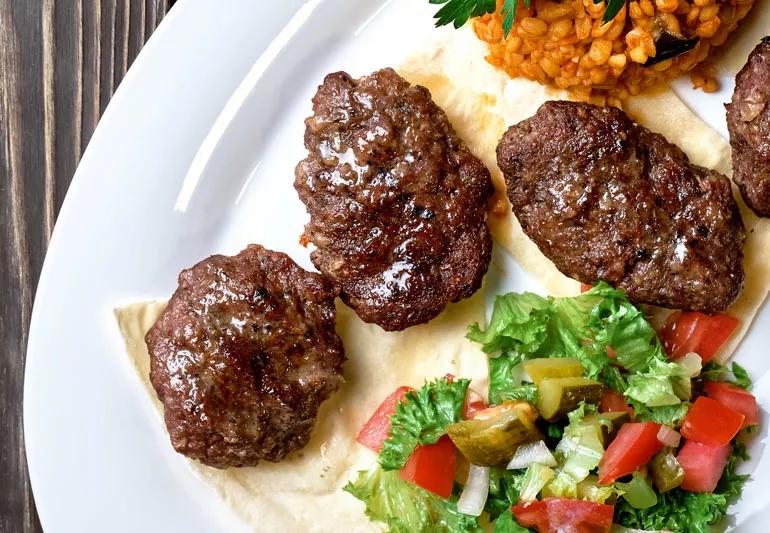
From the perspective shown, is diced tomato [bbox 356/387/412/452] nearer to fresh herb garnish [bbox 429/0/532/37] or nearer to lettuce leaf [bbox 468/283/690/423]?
lettuce leaf [bbox 468/283/690/423]

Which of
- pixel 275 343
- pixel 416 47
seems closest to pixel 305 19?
pixel 416 47

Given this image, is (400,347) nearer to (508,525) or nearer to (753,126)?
(508,525)

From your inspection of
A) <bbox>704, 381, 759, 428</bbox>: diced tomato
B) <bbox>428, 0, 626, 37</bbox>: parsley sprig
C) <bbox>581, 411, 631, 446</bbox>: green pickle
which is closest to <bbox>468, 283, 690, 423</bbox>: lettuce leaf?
<bbox>581, 411, 631, 446</bbox>: green pickle

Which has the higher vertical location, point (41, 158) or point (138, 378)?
point (41, 158)

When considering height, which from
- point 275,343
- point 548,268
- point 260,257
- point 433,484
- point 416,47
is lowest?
point 433,484

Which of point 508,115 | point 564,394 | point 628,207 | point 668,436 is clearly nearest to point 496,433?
point 564,394

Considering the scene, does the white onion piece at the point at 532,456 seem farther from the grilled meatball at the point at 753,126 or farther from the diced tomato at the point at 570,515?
the grilled meatball at the point at 753,126

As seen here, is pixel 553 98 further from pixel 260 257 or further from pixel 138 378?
pixel 138 378
